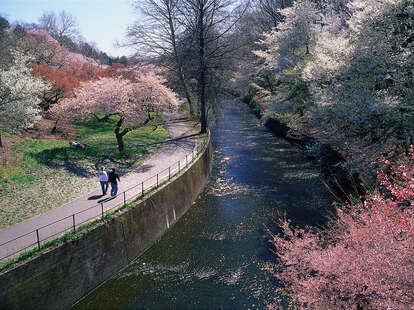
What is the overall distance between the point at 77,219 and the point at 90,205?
5.05 feet

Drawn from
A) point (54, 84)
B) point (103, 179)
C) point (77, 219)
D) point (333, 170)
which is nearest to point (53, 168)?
point (103, 179)

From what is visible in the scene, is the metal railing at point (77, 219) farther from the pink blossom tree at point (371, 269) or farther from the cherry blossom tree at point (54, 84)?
the cherry blossom tree at point (54, 84)

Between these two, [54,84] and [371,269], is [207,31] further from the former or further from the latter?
[371,269]

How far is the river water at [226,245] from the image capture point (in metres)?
10.9

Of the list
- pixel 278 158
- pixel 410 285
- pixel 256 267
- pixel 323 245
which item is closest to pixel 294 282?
pixel 256 267

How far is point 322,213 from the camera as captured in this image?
16641mm

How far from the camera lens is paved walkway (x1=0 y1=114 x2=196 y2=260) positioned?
35.3 feet

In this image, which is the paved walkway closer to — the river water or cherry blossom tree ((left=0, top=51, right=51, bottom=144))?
the river water

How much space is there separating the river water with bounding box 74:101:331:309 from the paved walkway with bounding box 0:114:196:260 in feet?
8.74

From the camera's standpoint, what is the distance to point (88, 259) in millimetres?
11148

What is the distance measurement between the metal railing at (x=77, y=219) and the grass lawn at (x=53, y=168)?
180 centimetres

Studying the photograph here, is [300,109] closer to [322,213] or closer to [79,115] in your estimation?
[322,213]

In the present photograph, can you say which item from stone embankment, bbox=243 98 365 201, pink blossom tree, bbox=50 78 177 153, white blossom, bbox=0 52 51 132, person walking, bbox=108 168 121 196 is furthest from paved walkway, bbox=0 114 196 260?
stone embankment, bbox=243 98 365 201

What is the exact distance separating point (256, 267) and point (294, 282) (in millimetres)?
1889
